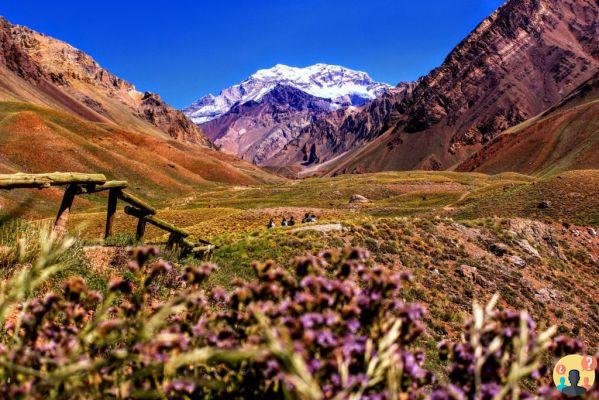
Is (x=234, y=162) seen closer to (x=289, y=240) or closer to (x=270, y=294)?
(x=289, y=240)

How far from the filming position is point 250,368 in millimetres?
3088

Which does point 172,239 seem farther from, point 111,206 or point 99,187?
point 99,187

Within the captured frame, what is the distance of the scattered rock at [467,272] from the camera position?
19391 mm

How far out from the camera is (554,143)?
416 ft

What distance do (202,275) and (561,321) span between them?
63.6ft

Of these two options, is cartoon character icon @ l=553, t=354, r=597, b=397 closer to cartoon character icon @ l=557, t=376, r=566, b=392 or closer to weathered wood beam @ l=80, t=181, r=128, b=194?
cartoon character icon @ l=557, t=376, r=566, b=392

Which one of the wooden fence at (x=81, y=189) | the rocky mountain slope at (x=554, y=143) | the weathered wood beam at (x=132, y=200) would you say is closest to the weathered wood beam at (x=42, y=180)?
the wooden fence at (x=81, y=189)

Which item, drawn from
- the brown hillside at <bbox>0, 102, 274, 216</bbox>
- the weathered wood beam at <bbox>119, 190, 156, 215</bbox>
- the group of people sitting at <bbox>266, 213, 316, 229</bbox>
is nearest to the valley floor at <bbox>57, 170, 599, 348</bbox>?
the weathered wood beam at <bbox>119, 190, 156, 215</bbox>

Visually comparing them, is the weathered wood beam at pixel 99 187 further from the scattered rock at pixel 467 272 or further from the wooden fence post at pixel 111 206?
the scattered rock at pixel 467 272

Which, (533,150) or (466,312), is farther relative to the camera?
(533,150)

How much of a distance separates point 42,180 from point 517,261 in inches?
838

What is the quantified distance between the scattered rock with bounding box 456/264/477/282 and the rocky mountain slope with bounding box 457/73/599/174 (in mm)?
92889

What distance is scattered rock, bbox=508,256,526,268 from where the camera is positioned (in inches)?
867

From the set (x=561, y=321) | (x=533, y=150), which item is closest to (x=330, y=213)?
(x=561, y=321)
